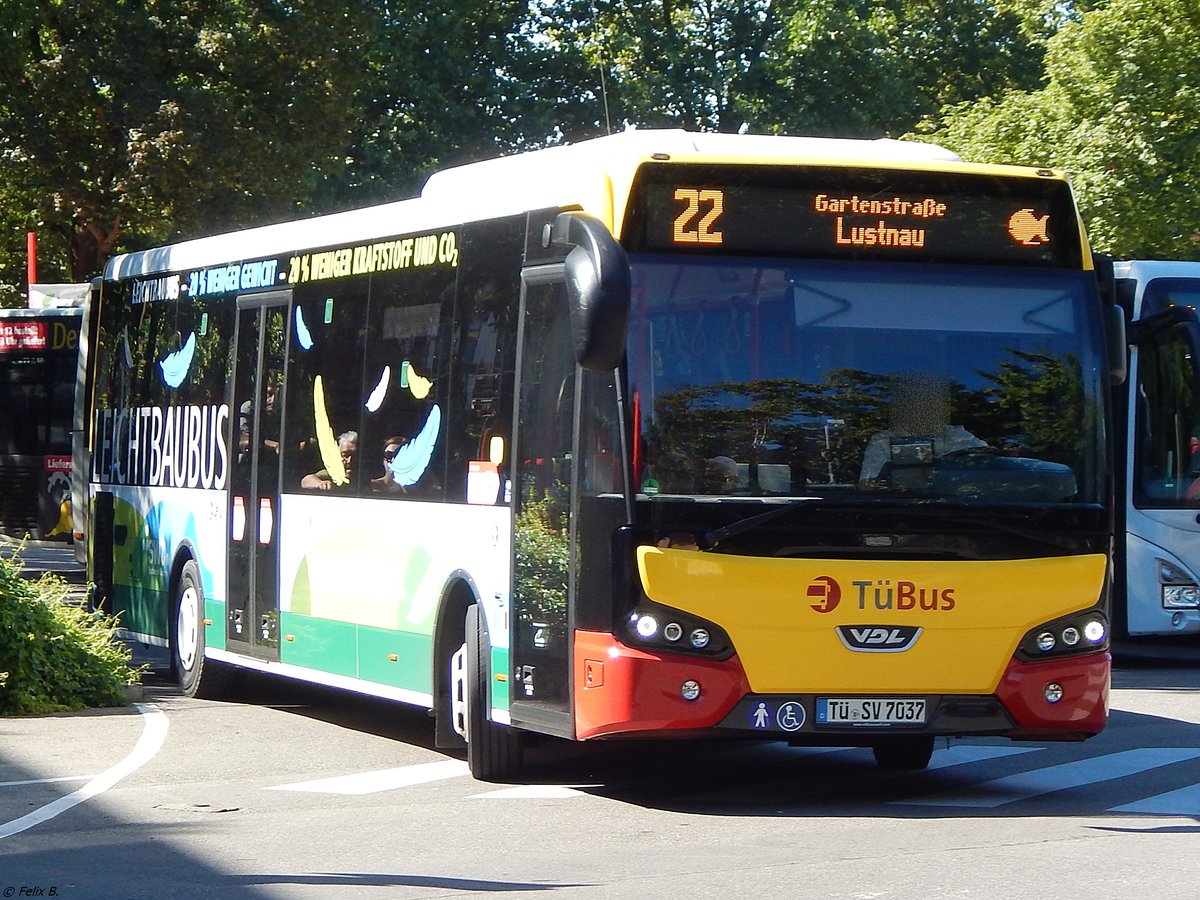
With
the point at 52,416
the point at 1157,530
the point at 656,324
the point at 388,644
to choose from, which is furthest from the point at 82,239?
the point at 656,324

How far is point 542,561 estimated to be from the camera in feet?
32.1

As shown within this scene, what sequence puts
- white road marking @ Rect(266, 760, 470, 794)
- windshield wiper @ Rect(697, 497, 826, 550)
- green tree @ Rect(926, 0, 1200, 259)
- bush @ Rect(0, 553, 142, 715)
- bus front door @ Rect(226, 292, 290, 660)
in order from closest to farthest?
windshield wiper @ Rect(697, 497, 826, 550), white road marking @ Rect(266, 760, 470, 794), bush @ Rect(0, 553, 142, 715), bus front door @ Rect(226, 292, 290, 660), green tree @ Rect(926, 0, 1200, 259)

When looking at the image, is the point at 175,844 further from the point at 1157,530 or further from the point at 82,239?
the point at 82,239

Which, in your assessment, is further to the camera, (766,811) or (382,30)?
(382,30)

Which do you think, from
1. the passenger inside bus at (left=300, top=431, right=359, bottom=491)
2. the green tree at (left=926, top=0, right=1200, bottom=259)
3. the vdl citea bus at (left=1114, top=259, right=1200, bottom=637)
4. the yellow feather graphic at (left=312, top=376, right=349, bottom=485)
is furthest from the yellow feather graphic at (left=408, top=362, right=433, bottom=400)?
the green tree at (left=926, top=0, right=1200, bottom=259)

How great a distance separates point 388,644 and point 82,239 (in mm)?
22631

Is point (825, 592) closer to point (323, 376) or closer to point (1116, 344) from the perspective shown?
point (1116, 344)

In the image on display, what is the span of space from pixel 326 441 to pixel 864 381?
4.32m

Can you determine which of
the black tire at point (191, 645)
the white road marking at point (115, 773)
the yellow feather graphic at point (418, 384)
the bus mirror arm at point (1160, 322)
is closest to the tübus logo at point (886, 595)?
the yellow feather graphic at point (418, 384)

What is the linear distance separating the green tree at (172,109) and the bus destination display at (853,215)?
20.9m

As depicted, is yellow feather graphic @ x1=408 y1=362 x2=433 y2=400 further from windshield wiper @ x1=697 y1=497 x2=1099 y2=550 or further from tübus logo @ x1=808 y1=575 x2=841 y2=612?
tübus logo @ x1=808 y1=575 x2=841 y2=612

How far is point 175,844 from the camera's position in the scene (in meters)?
8.59

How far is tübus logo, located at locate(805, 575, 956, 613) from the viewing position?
9250 mm

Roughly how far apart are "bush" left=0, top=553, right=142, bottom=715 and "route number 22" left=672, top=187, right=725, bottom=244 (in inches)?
238
